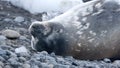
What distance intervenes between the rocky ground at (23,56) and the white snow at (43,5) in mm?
583

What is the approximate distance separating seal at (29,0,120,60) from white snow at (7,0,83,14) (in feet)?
4.07

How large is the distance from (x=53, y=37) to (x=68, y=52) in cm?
21

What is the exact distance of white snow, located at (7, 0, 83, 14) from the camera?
5.88 m

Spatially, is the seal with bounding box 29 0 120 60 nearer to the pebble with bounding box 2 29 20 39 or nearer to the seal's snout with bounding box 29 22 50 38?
the seal's snout with bounding box 29 22 50 38

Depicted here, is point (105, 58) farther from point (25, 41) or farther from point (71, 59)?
point (25, 41)

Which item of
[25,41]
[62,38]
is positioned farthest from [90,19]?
[25,41]

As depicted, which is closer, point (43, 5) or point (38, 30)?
point (38, 30)

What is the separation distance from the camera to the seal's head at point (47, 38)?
4.30m

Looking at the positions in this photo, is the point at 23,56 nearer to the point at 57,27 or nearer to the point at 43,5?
the point at 57,27

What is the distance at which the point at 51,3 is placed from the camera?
5.93 meters

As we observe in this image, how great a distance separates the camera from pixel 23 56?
4.08 meters

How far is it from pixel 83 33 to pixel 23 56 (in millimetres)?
688

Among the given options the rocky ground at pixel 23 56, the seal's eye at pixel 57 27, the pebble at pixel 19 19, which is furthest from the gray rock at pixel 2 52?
the pebble at pixel 19 19

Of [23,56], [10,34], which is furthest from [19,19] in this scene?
[23,56]
